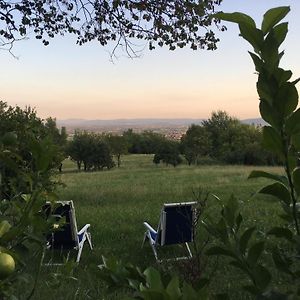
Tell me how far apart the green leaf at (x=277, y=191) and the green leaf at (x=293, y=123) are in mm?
125

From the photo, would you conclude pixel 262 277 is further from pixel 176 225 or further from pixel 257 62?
pixel 176 225

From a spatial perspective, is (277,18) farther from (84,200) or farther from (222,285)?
(84,200)

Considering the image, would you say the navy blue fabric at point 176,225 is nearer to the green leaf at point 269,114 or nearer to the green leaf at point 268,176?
the green leaf at point 268,176

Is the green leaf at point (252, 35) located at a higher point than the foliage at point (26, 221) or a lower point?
higher

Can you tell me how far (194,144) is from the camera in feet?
229

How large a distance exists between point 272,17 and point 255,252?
466 mm

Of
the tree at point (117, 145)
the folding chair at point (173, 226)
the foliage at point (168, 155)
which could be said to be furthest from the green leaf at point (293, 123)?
the tree at point (117, 145)

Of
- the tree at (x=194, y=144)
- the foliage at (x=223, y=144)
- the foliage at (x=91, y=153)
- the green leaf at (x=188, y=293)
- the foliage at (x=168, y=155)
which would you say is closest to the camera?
the green leaf at (x=188, y=293)

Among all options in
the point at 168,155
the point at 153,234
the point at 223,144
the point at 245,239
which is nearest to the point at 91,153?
the point at 168,155

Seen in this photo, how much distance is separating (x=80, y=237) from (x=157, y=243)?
1.15 metres

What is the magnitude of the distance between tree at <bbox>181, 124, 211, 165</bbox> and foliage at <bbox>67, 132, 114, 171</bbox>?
1249 centimetres

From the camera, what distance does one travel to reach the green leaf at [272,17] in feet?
2.83

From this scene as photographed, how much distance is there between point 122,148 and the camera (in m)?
72.8

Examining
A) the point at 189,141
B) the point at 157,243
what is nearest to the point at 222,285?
the point at 157,243
